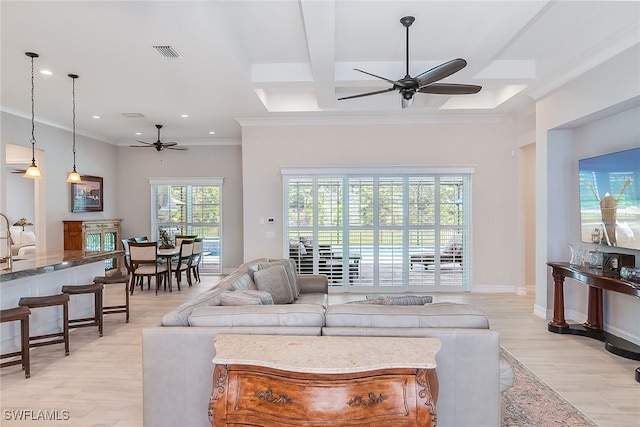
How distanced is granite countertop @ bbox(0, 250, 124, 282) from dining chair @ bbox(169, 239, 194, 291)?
198cm

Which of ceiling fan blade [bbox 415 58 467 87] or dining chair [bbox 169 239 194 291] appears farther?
dining chair [bbox 169 239 194 291]

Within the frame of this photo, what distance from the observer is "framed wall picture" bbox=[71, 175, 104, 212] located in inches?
284

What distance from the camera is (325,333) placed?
2.18m

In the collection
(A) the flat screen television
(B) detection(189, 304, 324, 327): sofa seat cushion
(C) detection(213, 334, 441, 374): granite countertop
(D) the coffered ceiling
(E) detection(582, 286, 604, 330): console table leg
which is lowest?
(E) detection(582, 286, 604, 330): console table leg

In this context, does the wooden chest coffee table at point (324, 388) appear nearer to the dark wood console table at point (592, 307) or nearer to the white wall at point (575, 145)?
the dark wood console table at point (592, 307)

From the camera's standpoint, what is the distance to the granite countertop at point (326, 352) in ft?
5.58

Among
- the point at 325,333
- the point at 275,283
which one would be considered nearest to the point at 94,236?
the point at 275,283

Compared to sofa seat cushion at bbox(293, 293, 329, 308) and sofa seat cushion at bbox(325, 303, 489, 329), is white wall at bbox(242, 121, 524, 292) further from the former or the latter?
sofa seat cushion at bbox(325, 303, 489, 329)

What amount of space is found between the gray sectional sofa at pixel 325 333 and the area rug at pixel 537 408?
21.5 inches

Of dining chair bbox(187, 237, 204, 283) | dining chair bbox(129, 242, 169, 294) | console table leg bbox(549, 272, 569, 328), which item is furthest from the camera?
dining chair bbox(187, 237, 204, 283)

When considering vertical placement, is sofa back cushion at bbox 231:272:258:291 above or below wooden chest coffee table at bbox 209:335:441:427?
above

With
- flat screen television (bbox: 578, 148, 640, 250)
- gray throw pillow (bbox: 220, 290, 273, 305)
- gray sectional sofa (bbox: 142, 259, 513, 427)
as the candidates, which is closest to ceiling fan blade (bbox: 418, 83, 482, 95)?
flat screen television (bbox: 578, 148, 640, 250)

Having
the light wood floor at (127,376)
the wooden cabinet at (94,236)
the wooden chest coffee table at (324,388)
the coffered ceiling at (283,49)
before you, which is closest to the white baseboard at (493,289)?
the light wood floor at (127,376)

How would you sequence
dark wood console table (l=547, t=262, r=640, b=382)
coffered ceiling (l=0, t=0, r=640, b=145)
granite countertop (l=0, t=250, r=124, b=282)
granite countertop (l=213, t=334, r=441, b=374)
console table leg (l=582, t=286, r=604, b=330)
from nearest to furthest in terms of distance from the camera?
granite countertop (l=213, t=334, r=441, b=374)
coffered ceiling (l=0, t=0, r=640, b=145)
granite countertop (l=0, t=250, r=124, b=282)
dark wood console table (l=547, t=262, r=640, b=382)
console table leg (l=582, t=286, r=604, b=330)
